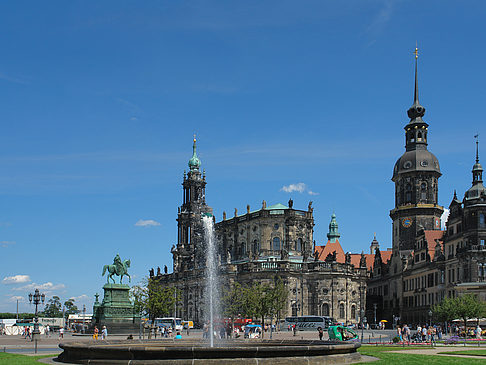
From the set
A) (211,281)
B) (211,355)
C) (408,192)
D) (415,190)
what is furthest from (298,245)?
(211,355)

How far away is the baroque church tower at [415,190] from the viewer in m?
112

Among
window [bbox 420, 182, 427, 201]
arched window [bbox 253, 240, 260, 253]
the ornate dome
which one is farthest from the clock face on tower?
arched window [bbox 253, 240, 260, 253]

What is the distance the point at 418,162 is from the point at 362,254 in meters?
18.9

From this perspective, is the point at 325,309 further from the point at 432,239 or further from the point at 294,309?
the point at 432,239

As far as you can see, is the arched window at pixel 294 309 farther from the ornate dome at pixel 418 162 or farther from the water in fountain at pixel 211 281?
the ornate dome at pixel 418 162

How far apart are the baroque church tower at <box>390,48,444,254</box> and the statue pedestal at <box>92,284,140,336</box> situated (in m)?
64.1

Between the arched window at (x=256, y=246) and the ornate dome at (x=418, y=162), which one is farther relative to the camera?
the ornate dome at (x=418, y=162)

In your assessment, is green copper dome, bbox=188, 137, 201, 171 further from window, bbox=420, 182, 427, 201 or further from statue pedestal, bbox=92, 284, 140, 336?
statue pedestal, bbox=92, 284, 140, 336

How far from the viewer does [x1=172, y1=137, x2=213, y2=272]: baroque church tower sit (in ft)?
419

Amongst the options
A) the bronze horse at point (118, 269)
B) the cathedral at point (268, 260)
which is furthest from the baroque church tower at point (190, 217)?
the bronze horse at point (118, 269)

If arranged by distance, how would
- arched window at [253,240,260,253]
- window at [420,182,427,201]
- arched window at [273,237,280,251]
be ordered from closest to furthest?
1. arched window at [273,237,280,251]
2. arched window at [253,240,260,253]
3. window at [420,182,427,201]

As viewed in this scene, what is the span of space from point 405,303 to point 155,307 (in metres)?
55.5

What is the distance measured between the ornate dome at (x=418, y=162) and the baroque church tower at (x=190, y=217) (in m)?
38.1

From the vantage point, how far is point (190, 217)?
5074 inches
